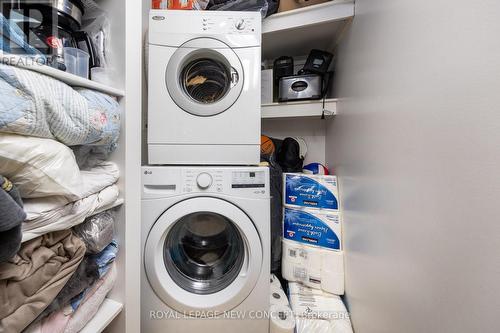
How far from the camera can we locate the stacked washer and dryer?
840mm

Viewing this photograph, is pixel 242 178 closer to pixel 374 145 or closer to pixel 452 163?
pixel 374 145

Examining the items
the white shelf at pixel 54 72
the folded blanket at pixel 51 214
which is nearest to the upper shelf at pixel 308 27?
the white shelf at pixel 54 72

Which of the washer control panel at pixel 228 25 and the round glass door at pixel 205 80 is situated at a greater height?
the washer control panel at pixel 228 25

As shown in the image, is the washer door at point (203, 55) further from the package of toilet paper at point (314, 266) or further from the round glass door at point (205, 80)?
the package of toilet paper at point (314, 266)

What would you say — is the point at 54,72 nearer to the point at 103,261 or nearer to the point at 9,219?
the point at 9,219

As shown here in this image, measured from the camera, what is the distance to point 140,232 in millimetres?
793

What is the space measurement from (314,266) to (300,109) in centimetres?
93

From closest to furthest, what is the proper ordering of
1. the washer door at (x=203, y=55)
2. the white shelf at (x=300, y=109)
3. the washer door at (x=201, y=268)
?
the washer door at (x=201, y=268) < the washer door at (x=203, y=55) < the white shelf at (x=300, y=109)

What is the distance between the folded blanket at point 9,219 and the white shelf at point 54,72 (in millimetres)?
231

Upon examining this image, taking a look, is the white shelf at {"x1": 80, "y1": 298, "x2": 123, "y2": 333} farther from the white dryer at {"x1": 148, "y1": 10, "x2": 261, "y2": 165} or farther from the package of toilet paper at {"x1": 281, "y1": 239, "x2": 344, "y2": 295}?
the package of toilet paper at {"x1": 281, "y1": 239, "x2": 344, "y2": 295}

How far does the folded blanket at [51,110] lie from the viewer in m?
0.36

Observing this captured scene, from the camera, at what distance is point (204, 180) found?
86 centimetres

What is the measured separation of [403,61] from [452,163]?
0.35 meters

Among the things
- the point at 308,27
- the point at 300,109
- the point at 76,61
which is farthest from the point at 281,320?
the point at 308,27
